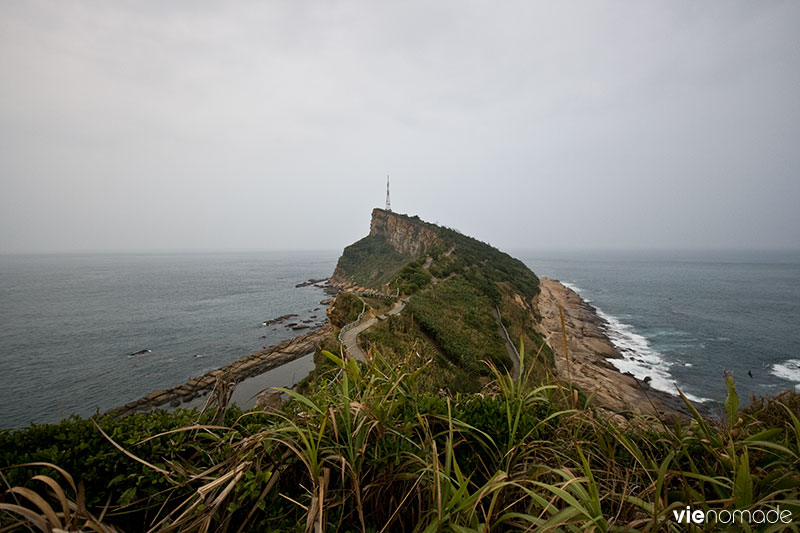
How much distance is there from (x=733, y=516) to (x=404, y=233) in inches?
2601

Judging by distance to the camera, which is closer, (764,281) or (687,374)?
(687,374)

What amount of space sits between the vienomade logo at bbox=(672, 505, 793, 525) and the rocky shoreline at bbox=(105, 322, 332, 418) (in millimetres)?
18032

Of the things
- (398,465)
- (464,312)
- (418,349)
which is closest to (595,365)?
(464,312)

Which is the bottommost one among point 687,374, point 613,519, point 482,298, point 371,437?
point 687,374

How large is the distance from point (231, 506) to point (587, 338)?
3838 centimetres

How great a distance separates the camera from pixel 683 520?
61.7 inches

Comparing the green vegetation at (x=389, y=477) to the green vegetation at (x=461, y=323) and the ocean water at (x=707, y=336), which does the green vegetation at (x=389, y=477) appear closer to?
the ocean water at (x=707, y=336)

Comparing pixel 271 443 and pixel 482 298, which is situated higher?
pixel 271 443

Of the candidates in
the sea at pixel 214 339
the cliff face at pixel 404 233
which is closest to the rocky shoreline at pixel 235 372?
the sea at pixel 214 339

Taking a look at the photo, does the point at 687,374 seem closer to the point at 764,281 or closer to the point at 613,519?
the point at 613,519

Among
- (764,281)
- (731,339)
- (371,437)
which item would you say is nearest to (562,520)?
(371,437)

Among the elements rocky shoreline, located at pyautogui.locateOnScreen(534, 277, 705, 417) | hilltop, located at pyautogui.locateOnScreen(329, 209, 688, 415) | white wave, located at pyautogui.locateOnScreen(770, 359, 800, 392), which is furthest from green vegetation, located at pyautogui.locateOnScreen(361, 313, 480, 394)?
white wave, located at pyautogui.locateOnScreen(770, 359, 800, 392)

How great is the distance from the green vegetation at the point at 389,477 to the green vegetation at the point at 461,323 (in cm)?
1103

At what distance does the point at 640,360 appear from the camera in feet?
94.5
